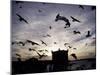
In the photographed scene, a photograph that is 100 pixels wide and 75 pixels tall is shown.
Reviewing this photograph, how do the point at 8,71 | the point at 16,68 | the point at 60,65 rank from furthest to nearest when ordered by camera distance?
the point at 60,65 → the point at 16,68 → the point at 8,71

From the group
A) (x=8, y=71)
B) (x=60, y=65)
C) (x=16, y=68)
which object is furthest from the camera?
(x=60, y=65)

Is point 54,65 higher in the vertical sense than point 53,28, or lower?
lower

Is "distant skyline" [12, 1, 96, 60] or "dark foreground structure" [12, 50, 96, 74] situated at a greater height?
"distant skyline" [12, 1, 96, 60]

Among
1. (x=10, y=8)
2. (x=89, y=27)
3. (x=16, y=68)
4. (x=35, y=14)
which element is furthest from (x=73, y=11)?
(x=16, y=68)

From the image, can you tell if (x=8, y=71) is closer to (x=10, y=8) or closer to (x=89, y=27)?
(x=10, y=8)

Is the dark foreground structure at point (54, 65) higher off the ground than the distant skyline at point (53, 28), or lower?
lower
